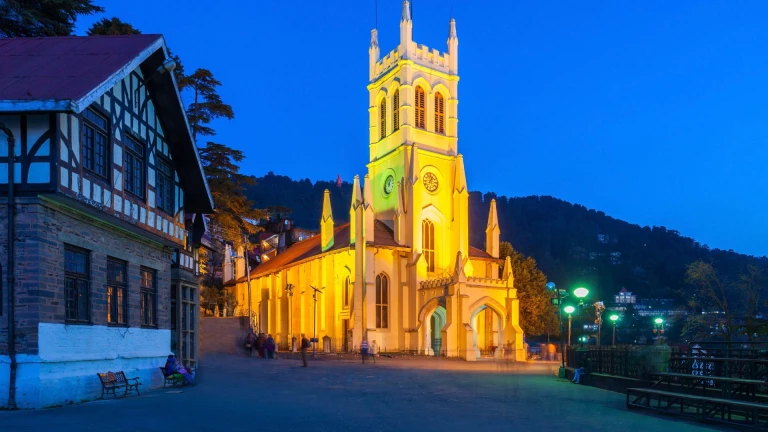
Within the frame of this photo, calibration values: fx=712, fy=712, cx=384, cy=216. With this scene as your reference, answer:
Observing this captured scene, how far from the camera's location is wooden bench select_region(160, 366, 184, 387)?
20047mm

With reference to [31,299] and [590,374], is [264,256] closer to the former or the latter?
[590,374]

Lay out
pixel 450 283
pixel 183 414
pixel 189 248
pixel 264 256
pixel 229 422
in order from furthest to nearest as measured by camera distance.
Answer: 1. pixel 264 256
2. pixel 450 283
3. pixel 189 248
4. pixel 183 414
5. pixel 229 422

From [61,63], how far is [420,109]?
46937mm

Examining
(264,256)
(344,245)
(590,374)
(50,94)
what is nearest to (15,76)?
(50,94)

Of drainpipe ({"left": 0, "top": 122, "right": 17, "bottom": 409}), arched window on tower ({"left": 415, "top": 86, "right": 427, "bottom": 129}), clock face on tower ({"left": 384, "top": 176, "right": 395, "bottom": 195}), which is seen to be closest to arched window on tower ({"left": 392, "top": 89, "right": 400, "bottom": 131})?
arched window on tower ({"left": 415, "top": 86, "right": 427, "bottom": 129})

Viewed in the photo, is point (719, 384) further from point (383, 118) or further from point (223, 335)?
point (383, 118)

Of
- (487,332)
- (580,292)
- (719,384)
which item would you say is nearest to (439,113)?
(487,332)

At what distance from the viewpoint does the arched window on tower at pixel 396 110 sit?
204 ft

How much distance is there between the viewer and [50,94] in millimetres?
13906

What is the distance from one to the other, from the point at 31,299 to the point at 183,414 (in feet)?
12.5

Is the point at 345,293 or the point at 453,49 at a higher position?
the point at 453,49

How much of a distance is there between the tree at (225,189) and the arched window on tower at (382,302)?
54.5ft

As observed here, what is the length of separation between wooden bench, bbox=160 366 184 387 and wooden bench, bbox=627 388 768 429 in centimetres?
1212

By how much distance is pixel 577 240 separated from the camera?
159250 millimetres
